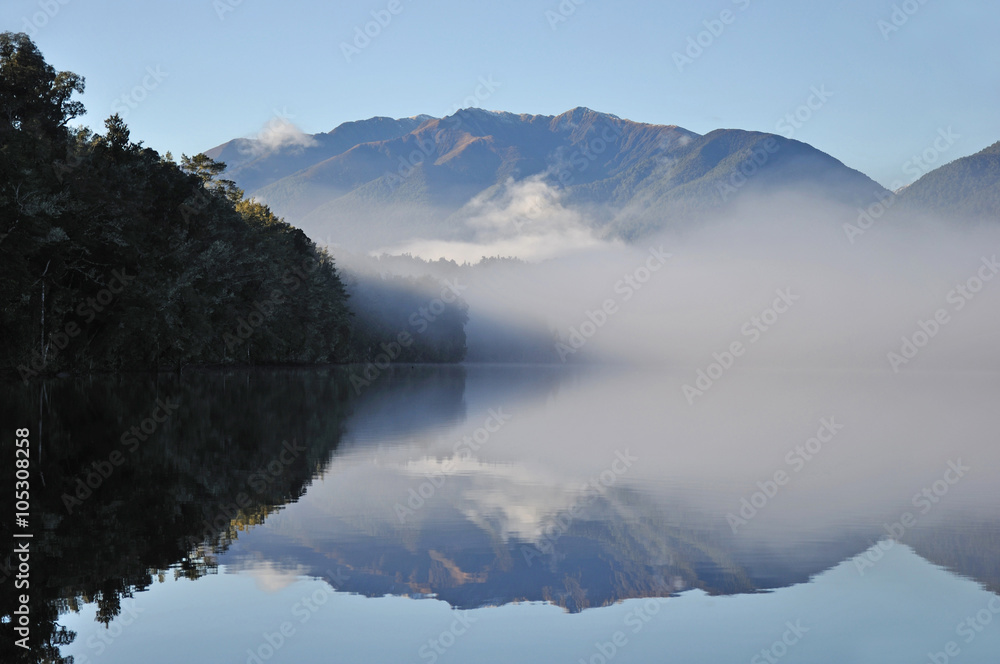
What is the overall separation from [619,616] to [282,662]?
4389mm

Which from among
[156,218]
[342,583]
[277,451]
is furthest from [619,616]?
[156,218]

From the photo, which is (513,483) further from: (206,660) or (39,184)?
(39,184)

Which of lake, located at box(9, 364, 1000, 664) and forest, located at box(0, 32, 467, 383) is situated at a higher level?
forest, located at box(0, 32, 467, 383)

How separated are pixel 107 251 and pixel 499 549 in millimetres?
63314

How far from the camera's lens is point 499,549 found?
15.2m

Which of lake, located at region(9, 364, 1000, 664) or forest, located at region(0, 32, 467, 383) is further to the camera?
forest, located at region(0, 32, 467, 383)

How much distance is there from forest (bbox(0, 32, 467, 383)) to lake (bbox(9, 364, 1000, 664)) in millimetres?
27247

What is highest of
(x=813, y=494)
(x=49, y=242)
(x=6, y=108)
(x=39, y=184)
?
(x=6, y=108)

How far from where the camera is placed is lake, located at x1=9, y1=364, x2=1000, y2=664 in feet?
34.9

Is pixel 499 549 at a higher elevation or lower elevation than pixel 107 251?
lower

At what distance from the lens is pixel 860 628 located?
11.5 metres

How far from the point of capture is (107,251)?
70000mm

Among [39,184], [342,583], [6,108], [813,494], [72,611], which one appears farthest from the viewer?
[6,108]

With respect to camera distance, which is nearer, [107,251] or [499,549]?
[499,549]
